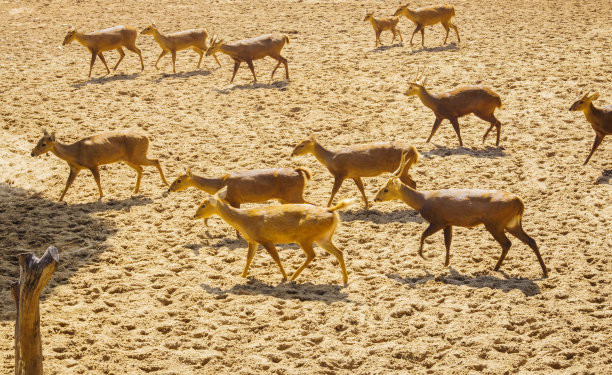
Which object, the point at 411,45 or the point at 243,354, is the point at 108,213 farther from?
the point at 411,45

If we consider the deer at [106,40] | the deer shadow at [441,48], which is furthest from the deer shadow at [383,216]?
the deer at [106,40]

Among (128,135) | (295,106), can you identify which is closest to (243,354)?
(128,135)

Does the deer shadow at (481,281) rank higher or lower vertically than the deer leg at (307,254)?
lower

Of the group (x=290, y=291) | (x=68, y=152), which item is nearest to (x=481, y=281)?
A: (x=290, y=291)

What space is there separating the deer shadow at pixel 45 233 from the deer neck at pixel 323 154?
3055 millimetres

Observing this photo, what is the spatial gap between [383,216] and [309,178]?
48.4 inches

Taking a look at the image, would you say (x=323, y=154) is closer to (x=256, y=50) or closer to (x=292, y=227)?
(x=292, y=227)

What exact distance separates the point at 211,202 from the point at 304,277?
4.54 feet

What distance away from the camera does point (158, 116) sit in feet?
46.3

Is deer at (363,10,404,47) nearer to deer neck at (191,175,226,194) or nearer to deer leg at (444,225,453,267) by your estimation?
deer neck at (191,175,226,194)

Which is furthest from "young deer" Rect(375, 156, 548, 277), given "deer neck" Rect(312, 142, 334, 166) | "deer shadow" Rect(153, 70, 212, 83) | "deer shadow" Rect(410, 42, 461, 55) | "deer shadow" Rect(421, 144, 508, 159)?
"deer shadow" Rect(410, 42, 461, 55)

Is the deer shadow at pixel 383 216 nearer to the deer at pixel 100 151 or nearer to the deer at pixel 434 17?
Answer: the deer at pixel 100 151

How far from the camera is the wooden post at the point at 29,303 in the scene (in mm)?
5582

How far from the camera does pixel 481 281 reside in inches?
325
